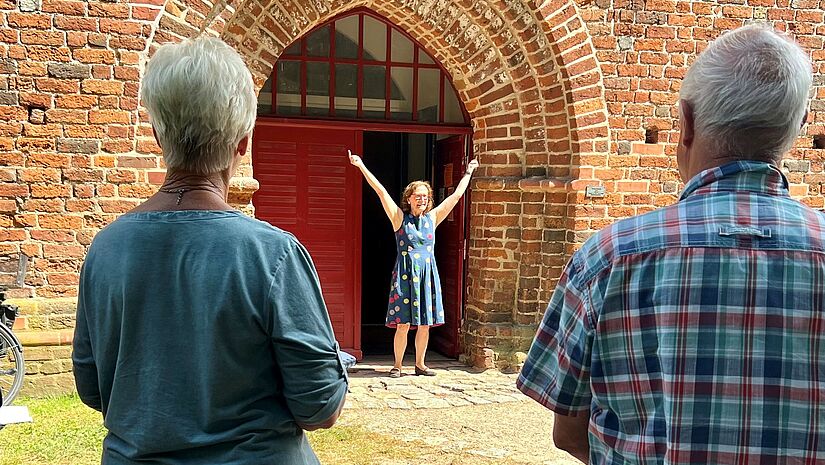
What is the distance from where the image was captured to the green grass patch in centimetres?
450

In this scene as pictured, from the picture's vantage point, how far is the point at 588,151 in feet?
22.3

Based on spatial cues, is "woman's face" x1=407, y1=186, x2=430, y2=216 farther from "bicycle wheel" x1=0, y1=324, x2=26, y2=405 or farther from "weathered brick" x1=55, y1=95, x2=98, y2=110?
"bicycle wheel" x1=0, y1=324, x2=26, y2=405

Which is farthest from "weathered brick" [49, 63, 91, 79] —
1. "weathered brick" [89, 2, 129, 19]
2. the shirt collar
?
the shirt collar

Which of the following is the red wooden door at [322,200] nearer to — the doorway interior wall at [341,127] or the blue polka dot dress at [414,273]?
the doorway interior wall at [341,127]

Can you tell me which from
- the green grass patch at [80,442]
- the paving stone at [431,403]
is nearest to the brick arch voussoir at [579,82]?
the paving stone at [431,403]

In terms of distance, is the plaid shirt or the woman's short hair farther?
the woman's short hair

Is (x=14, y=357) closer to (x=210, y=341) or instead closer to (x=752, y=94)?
(x=210, y=341)

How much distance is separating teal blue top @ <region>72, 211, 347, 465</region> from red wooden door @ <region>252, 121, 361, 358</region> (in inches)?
225

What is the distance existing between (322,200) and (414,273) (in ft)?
4.47

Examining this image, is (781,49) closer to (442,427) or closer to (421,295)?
(442,427)

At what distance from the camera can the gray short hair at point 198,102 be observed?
64.2 inches

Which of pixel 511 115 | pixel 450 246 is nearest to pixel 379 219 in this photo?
pixel 450 246

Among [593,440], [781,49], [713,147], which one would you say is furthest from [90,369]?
[781,49]

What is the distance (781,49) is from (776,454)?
0.79m
